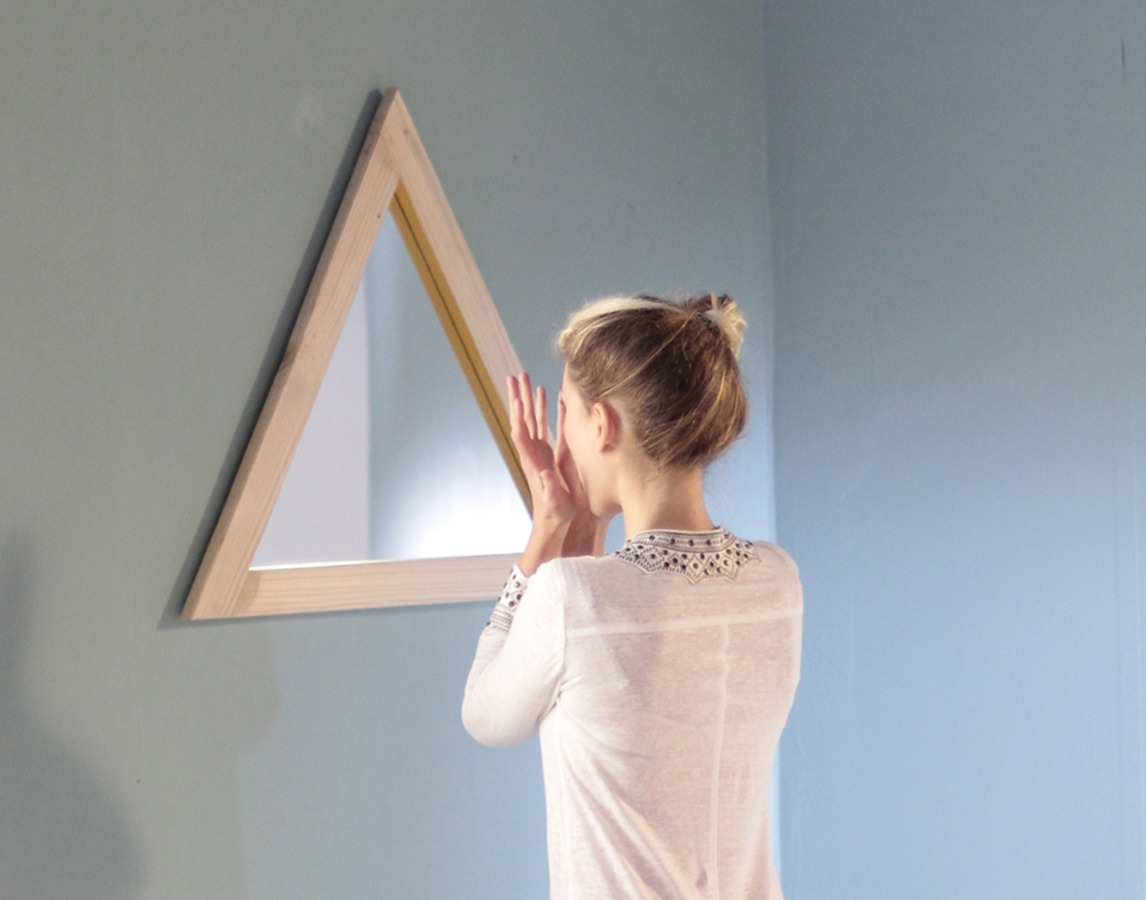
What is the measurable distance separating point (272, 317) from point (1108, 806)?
1.23 meters

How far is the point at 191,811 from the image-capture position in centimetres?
140

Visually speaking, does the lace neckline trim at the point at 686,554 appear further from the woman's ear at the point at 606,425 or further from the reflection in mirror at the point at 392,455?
the reflection in mirror at the point at 392,455

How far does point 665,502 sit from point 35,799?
2.35 ft

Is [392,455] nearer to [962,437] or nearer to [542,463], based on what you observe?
[542,463]

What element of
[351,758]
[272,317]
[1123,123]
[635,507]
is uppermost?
[1123,123]

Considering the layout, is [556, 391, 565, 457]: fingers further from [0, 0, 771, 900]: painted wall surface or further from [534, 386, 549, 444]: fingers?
[0, 0, 771, 900]: painted wall surface

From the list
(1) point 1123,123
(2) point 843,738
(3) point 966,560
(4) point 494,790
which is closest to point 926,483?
(3) point 966,560

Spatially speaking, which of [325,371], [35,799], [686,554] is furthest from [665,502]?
[35,799]

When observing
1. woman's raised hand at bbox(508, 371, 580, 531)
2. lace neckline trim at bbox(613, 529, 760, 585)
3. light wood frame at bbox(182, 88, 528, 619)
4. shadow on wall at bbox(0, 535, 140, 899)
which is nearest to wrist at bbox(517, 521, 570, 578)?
woman's raised hand at bbox(508, 371, 580, 531)

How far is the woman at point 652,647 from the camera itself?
105 cm

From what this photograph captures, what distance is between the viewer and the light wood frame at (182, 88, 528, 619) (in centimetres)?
143

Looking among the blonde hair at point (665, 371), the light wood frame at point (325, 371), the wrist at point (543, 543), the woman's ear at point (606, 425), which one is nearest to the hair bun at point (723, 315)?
the blonde hair at point (665, 371)

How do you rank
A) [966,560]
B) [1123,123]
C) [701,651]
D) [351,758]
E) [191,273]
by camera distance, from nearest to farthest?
[701,651] → [191,273] → [351,758] → [1123,123] → [966,560]

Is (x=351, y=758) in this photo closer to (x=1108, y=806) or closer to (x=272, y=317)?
(x=272, y=317)
